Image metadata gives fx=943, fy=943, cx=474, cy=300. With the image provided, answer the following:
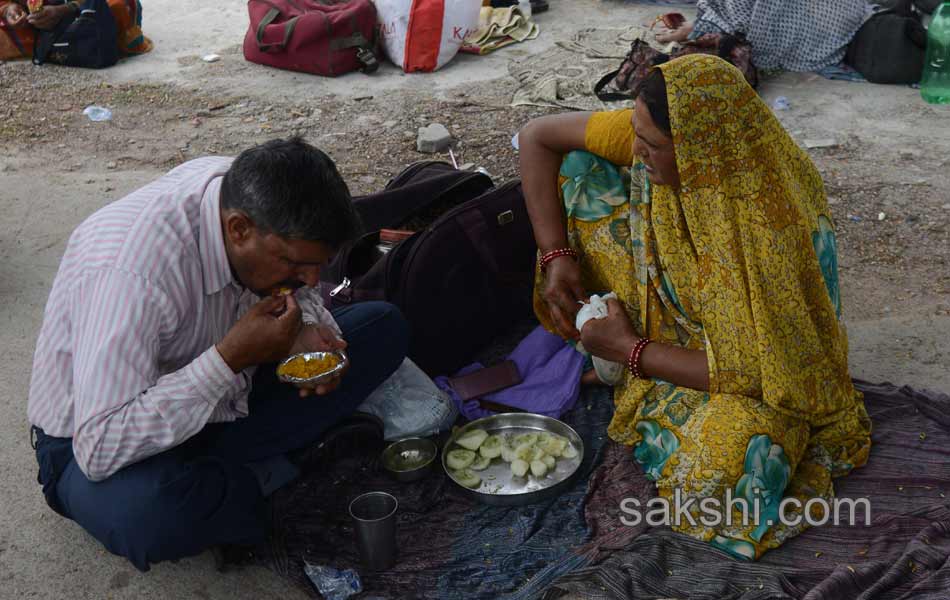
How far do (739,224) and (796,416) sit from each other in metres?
0.59

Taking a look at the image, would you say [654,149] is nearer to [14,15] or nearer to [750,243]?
[750,243]

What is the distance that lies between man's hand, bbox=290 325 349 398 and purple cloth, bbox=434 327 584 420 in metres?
0.74

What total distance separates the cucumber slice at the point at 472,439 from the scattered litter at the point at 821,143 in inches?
125

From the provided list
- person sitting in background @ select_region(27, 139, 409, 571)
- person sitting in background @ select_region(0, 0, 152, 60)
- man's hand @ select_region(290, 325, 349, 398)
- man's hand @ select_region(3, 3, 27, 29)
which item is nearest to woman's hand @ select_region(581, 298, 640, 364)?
man's hand @ select_region(290, 325, 349, 398)

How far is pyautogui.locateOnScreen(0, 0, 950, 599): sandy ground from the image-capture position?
9.32ft

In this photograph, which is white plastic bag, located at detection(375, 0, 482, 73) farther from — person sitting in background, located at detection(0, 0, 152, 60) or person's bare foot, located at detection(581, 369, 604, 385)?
person's bare foot, located at detection(581, 369, 604, 385)

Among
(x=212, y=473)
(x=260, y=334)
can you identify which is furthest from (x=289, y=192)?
(x=212, y=473)

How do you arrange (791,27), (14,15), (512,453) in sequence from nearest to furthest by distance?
1. (512,453)
2. (791,27)
3. (14,15)

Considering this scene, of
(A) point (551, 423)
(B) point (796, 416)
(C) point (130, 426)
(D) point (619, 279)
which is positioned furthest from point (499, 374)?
(C) point (130, 426)

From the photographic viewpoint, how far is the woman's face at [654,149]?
8.66 feet

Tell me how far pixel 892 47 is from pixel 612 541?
4.65 m

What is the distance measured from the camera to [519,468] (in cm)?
298

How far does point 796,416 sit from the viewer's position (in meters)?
2.73

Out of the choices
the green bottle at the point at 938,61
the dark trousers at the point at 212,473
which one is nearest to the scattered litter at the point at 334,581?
the dark trousers at the point at 212,473
